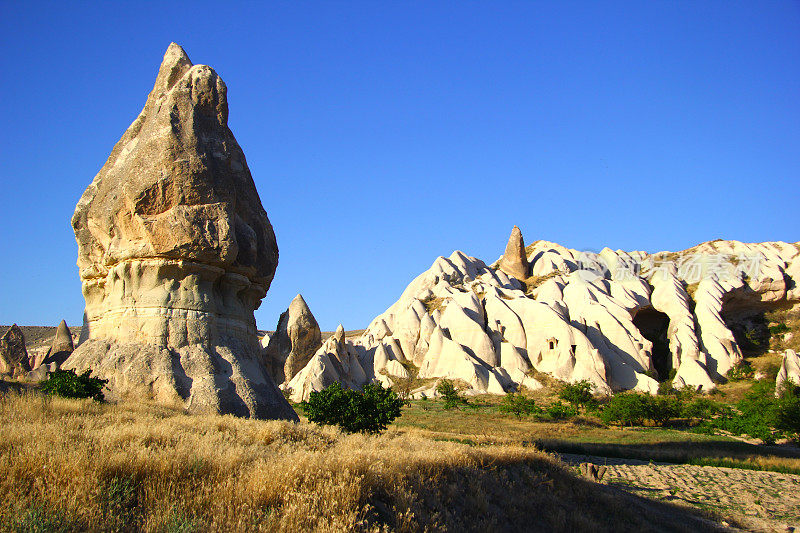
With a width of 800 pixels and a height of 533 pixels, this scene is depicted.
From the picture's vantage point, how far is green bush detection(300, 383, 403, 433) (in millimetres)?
12102

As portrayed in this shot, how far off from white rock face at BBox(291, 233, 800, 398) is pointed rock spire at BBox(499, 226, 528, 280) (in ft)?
17.4

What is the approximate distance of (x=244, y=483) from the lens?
15.4ft

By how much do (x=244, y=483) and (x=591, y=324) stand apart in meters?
38.1

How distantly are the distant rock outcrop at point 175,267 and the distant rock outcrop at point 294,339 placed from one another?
1893cm

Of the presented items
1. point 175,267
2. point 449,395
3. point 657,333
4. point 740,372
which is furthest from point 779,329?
point 175,267

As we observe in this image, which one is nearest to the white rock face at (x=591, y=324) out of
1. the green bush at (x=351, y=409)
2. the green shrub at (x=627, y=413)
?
the green shrub at (x=627, y=413)

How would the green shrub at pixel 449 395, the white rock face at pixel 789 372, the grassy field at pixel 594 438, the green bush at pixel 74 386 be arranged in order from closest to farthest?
the green bush at pixel 74 386, the grassy field at pixel 594 438, the green shrub at pixel 449 395, the white rock face at pixel 789 372

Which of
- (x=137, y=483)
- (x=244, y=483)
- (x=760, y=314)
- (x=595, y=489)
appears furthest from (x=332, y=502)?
(x=760, y=314)

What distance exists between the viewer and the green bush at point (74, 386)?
9422 mm

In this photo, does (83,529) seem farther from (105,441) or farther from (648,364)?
(648,364)

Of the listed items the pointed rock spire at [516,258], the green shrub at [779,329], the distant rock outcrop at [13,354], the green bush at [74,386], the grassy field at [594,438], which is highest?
the pointed rock spire at [516,258]

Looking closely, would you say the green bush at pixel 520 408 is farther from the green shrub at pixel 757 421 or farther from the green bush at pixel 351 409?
the green bush at pixel 351 409

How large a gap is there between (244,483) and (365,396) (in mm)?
8281

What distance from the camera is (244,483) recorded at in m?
4.69
